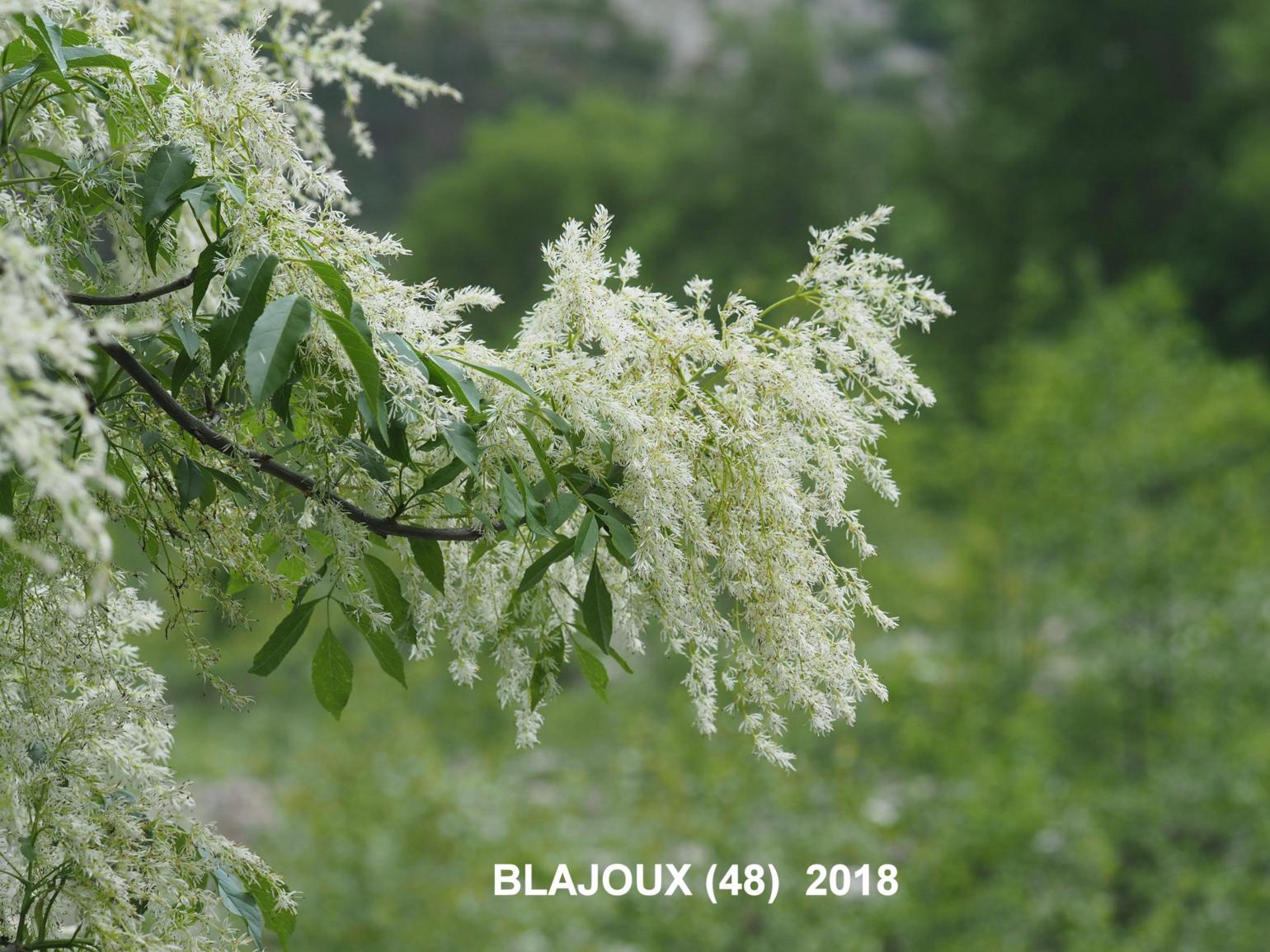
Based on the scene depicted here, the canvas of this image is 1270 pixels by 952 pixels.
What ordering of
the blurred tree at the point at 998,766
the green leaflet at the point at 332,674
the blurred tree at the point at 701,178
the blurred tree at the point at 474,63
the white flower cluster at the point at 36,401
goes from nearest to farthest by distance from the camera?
the white flower cluster at the point at 36,401
the green leaflet at the point at 332,674
the blurred tree at the point at 998,766
the blurred tree at the point at 701,178
the blurred tree at the point at 474,63

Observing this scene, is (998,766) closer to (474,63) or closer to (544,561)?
(544,561)

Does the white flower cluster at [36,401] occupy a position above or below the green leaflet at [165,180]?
below

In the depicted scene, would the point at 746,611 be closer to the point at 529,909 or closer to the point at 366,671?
the point at 529,909

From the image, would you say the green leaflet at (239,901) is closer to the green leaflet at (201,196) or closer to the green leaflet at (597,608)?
the green leaflet at (597,608)

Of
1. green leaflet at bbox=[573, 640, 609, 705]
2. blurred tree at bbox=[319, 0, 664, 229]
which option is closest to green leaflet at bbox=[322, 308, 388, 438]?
green leaflet at bbox=[573, 640, 609, 705]

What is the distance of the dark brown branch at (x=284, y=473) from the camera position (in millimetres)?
1316

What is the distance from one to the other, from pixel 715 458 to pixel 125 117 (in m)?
0.69

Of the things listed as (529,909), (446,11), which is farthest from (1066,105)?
(529,909)

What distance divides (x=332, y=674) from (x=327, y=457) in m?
0.32

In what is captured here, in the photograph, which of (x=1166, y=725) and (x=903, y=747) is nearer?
(x=903, y=747)

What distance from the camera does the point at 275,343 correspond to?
1.17 m

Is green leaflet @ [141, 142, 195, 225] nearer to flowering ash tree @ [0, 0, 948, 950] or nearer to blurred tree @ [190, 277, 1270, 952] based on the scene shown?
flowering ash tree @ [0, 0, 948, 950]

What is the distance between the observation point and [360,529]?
4.58 feet

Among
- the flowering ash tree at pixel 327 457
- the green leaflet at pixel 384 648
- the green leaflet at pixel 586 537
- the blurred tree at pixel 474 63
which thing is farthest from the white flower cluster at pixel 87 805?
the blurred tree at pixel 474 63
